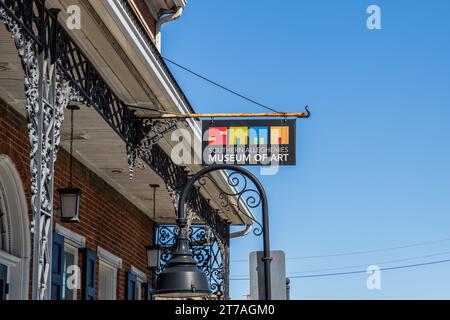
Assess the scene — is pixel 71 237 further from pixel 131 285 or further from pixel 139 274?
pixel 139 274

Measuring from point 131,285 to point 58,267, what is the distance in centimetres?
478

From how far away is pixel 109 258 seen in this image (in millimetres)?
18469

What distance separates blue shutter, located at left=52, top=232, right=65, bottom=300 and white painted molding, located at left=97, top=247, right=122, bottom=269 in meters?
2.30

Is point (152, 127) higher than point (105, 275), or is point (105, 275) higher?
point (152, 127)

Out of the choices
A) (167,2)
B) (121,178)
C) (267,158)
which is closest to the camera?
(267,158)

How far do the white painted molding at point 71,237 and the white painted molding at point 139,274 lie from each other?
3745 millimetres

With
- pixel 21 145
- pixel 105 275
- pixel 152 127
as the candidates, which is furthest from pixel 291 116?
pixel 105 275

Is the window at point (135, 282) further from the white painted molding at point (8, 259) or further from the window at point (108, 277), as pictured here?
the white painted molding at point (8, 259)

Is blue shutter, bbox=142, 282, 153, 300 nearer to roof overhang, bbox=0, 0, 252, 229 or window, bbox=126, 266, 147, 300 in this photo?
window, bbox=126, 266, 147, 300

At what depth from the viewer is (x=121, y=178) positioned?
18.0 meters

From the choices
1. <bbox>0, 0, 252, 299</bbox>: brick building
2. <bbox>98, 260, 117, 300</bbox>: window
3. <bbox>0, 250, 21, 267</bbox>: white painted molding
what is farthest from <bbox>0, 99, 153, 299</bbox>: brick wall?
<bbox>0, 250, 21, 267</bbox>: white painted molding

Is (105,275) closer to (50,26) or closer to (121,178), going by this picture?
(121,178)

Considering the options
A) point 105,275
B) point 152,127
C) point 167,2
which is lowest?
point 105,275
